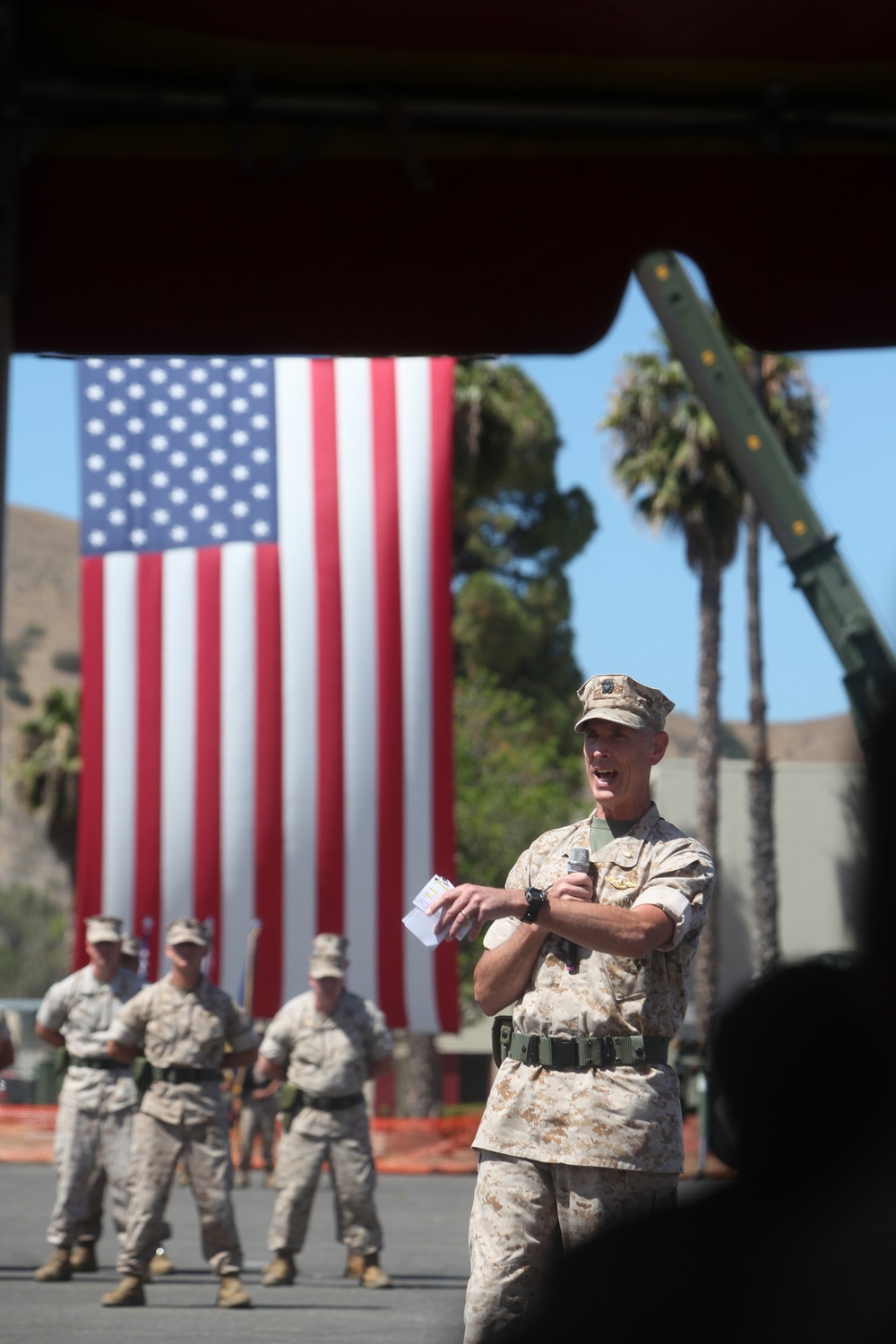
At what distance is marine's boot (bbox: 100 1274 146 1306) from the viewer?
948 centimetres

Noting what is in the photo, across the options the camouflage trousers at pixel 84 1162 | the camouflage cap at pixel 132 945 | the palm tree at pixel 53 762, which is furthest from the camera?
the palm tree at pixel 53 762

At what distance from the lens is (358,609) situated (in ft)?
44.4

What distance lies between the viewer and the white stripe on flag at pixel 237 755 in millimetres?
13219

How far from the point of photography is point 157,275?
3320 mm

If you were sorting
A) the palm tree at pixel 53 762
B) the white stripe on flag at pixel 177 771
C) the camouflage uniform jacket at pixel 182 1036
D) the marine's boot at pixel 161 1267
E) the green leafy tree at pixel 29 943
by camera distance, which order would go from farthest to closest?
1. the green leafy tree at pixel 29 943
2. the palm tree at pixel 53 762
3. the white stripe on flag at pixel 177 771
4. the marine's boot at pixel 161 1267
5. the camouflage uniform jacket at pixel 182 1036

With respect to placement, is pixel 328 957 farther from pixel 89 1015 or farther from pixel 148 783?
pixel 148 783

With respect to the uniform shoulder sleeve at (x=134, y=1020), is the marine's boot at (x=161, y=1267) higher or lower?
lower

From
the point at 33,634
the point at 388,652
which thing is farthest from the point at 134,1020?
the point at 33,634

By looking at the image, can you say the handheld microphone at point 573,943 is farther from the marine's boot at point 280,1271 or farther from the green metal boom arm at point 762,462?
the green metal boom arm at point 762,462

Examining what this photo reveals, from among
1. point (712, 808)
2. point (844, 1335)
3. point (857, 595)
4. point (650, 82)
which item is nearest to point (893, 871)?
point (844, 1335)

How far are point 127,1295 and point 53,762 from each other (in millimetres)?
23820

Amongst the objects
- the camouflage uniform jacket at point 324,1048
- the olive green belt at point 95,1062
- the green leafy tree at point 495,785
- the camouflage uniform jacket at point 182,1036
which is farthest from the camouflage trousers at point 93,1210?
the green leafy tree at point 495,785

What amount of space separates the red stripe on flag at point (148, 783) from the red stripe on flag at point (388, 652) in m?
1.60

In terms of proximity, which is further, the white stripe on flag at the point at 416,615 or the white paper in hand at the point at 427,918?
the white stripe on flag at the point at 416,615
